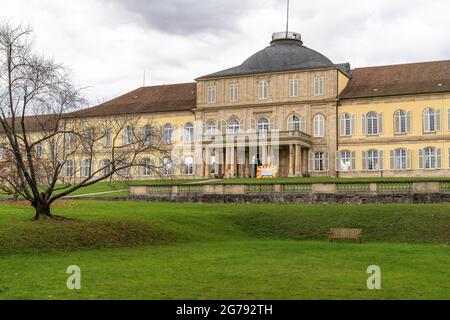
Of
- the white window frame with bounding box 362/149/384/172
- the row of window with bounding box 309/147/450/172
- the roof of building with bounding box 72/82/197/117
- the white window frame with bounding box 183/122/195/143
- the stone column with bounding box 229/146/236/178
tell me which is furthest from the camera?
the roof of building with bounding box 72/82/197/117

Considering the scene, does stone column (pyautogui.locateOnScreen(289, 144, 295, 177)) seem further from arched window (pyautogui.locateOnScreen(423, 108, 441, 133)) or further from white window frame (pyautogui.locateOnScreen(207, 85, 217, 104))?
arched window (pyautogui.locateOnScreen(423, 108, 441, 133))

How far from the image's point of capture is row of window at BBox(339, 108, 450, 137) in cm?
5953

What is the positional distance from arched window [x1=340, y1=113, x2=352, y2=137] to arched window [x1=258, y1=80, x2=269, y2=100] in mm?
7527

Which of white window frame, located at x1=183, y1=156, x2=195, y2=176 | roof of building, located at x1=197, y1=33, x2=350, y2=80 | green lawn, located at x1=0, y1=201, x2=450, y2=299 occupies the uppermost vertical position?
roof of building, located at x1=197, y1=33, x2=350, y2=80

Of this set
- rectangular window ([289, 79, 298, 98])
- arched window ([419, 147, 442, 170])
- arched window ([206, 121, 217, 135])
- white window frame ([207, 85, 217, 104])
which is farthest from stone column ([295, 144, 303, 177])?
white window frame ([207, 85, 217, 104])

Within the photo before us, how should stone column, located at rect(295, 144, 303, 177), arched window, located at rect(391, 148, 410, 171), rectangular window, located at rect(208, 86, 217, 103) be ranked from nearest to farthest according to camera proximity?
arched window, located at rect(391, 148, 410, 171), stone column, located at rect(295, 144, 303, 177), rectangular window, located at rect(208, 86, 217, 103)

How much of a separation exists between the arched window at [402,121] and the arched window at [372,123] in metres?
1.73

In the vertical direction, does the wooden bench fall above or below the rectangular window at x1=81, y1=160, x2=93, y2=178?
below

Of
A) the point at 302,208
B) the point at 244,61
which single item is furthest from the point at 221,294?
the point at 244,61

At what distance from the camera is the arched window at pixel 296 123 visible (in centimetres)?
6425

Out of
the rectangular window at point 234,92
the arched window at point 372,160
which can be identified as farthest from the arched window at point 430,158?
the rectangular window at point 234,92

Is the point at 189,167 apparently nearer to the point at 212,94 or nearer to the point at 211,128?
the point at 211,128

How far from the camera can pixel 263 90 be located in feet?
218

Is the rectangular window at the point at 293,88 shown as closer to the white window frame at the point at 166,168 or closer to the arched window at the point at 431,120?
the arched window at the point at 431,120
